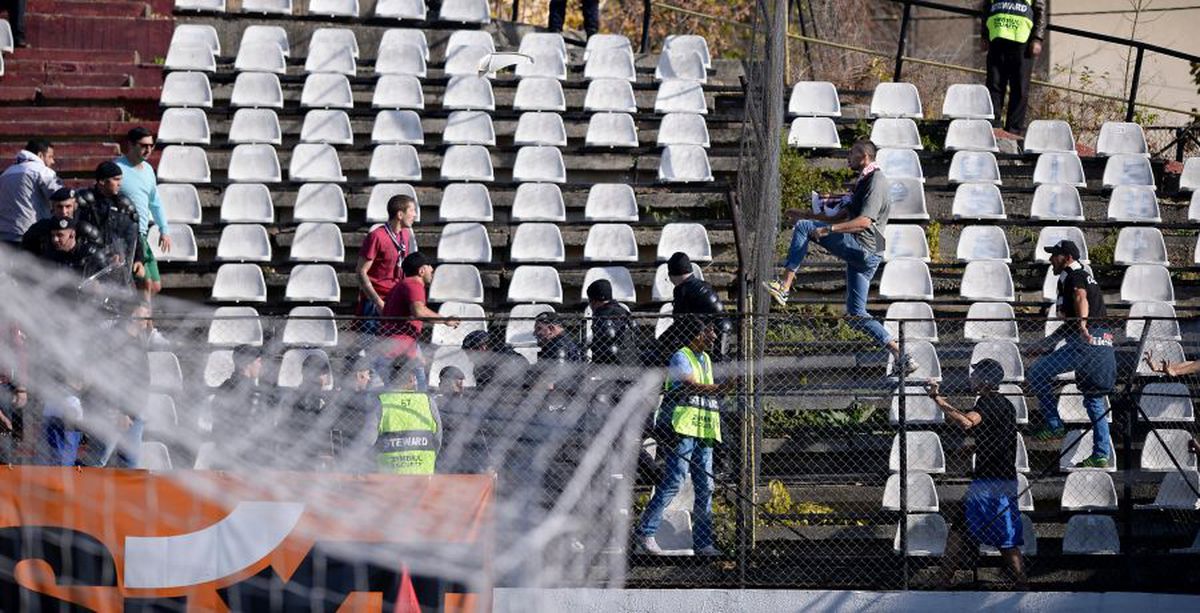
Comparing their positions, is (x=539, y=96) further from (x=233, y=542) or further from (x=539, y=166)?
(x=233, y=542)

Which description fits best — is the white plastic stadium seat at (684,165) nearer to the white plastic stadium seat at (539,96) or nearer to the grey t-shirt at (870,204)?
the white plastic stadium seat at (539,96)

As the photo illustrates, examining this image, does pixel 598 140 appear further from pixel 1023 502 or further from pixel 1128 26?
pixel 1128 26

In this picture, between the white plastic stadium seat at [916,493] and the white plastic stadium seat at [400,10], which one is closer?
the white plastic stadium seat at [916,493]

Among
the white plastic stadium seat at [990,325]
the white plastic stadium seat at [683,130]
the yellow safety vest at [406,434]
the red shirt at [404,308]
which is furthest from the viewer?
the white plastic stadium seat at [683,130]

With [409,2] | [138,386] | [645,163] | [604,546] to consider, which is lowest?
[604,546]

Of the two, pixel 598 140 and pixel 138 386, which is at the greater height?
pixel 598 140

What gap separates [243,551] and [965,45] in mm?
15037

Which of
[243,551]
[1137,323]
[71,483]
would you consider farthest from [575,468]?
[1137,323]

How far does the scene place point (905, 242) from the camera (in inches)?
505

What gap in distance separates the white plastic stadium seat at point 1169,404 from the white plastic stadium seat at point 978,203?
320 centimetres

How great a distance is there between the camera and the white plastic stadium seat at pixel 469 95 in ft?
46.4

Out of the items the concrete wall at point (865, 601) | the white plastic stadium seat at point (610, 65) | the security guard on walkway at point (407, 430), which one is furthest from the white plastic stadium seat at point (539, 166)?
the concrete wall at point (865, 601)

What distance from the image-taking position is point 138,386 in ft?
31.4

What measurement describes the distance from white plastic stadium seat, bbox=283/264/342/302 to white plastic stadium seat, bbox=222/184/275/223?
76cm
